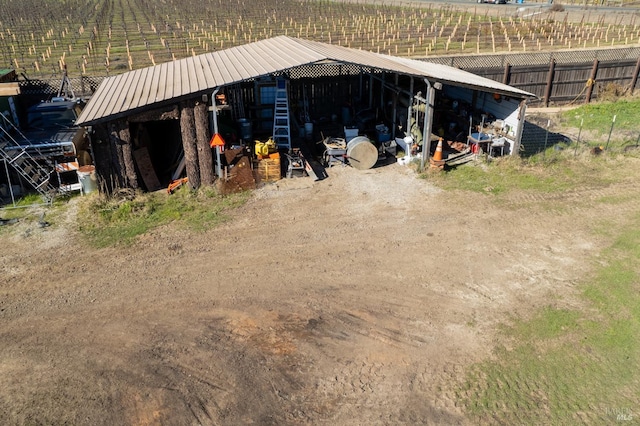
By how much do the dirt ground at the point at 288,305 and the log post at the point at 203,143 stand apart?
69.9 inches

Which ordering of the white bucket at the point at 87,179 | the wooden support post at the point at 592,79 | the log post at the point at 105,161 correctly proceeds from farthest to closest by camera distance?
the wooden support post at the point at 592,79 → the white bucket at the point at 87,179 → the log post at the point at 105,161

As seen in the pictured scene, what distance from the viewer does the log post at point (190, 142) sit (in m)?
15.5

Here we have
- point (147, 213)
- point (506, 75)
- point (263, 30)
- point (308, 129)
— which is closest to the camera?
Answer: point (147, 213)

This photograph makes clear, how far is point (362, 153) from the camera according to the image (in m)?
17.7

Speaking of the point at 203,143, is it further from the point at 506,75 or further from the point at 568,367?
the point at 506,75

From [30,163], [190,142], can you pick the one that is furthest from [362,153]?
[30,163]

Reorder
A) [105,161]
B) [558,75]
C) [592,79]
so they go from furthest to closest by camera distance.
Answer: [592,79] < [558,75] < [105,161]

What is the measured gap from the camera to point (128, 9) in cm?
6297

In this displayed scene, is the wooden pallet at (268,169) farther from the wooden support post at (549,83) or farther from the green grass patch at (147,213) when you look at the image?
the wooden support post at (549,83)

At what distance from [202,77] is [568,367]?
13752 millimetres

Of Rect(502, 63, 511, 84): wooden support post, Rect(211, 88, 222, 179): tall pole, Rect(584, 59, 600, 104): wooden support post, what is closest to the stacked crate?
Rect(211, 88, 222, 179): tall pole

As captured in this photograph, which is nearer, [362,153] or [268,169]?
[268,169]

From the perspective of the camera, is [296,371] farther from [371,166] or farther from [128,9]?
[128,9]

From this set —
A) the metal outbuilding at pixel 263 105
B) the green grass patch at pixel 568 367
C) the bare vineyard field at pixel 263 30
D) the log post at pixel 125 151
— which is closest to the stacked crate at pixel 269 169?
the metal outbuilding at pixel 263 105
